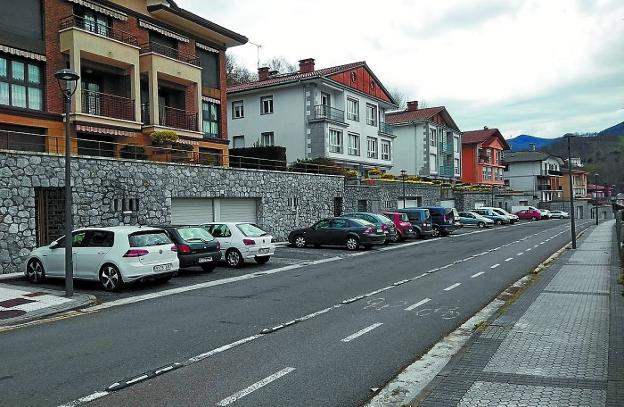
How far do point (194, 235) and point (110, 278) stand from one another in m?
3.54

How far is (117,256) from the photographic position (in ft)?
41.8

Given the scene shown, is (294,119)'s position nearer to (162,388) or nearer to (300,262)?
(300,262)

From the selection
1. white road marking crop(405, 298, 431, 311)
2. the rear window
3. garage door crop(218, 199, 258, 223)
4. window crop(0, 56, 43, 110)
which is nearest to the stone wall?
garage door crop(218, 199, 258, 223)

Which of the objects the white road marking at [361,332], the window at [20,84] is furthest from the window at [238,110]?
the white road marking at [361,332]

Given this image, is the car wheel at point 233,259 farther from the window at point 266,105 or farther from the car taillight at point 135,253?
the window at point 266,105

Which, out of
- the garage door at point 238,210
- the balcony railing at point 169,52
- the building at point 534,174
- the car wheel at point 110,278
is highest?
the balcony railing at point 169,52

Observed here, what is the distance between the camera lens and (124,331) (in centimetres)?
869

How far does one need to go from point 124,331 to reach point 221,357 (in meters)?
2.50

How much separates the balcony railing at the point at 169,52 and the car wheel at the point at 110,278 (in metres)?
16.5

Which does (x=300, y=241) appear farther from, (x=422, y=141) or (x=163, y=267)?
(x=422, y=141)

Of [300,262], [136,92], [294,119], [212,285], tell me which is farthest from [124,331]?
[294,119]

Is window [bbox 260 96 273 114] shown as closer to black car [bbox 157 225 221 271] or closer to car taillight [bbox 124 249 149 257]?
black car [bbox 157 225 221 271]

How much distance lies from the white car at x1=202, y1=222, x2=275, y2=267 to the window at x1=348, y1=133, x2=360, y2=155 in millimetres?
28872

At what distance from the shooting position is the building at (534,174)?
9475 cm
